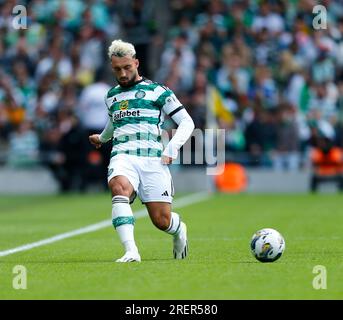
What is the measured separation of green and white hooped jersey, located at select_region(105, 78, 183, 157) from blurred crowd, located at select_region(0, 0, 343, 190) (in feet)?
41.4

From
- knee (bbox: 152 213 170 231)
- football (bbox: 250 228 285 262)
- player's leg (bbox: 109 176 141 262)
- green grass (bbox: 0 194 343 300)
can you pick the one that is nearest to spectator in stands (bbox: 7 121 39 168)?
green grass (bbox: 0 194 343 300)

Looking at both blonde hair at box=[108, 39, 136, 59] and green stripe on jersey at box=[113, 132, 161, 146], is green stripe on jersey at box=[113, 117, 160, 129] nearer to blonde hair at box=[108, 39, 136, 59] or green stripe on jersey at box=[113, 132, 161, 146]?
green stripe on jersey at box=[113, 132, 161, 146]

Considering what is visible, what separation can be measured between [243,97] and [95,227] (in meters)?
10.2

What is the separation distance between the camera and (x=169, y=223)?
11094 millimetres

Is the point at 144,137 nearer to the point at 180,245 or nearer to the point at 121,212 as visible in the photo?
the point at 121,212

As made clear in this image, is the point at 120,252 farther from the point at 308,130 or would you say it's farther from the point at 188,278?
the point at 308,130

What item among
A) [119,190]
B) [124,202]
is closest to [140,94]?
[119,190]

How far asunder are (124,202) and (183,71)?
16.0 meters

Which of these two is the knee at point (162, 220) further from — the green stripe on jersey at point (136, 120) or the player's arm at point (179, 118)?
the green stripe on jersey at point (136, 120)

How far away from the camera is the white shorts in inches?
433

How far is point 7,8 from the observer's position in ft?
94.1

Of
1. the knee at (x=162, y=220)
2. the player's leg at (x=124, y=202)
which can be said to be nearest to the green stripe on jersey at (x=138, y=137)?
the player's leg at (x=124, y=202)

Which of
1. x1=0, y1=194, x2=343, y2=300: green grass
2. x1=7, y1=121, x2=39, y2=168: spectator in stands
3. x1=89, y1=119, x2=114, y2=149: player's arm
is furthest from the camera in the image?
x1=7, y1=121, x2=39, y2=168: spectator in stands

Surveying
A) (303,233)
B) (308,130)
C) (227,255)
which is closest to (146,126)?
(227,255)
